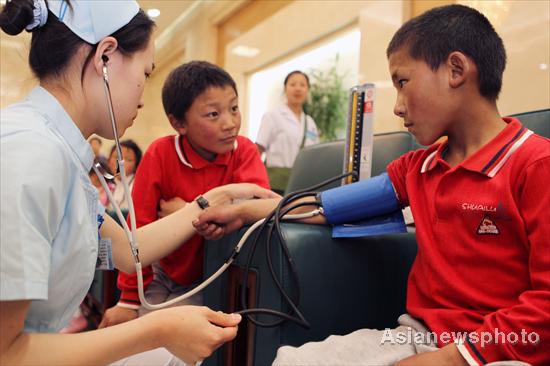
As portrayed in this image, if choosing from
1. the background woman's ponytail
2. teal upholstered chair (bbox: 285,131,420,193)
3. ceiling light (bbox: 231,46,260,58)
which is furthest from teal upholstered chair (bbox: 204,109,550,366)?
ceiling light (bbox: 231,46,260,58)

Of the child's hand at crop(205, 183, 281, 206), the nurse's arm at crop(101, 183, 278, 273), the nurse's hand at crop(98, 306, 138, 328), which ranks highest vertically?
the child's hand at crop(205, 183, 281, 206)

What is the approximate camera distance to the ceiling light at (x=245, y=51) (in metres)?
5.28

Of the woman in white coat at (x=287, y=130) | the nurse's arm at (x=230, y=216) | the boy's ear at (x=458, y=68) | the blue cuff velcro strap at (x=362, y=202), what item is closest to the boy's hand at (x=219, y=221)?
the nurse's arm at (x=230, y=216)

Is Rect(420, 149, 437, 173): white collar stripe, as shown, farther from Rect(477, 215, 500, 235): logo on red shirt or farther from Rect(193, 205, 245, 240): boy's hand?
Rect(193, 205, 245, 240): boy's hand

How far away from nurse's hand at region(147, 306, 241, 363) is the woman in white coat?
8.73 feet

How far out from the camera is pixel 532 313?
662 mm

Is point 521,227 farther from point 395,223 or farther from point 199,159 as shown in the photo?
point 199,159

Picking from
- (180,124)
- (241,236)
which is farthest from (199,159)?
(241,236)

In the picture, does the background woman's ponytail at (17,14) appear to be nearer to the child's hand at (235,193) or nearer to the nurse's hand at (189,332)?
the nurse's hand at (189,332)

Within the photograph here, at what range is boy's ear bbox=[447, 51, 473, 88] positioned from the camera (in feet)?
2.85

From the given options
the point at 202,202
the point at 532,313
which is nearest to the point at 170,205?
the point at 202,202

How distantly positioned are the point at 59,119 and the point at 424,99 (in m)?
0.63

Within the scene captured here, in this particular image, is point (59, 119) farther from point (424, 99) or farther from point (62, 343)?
point (424, 99)

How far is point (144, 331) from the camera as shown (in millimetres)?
588
